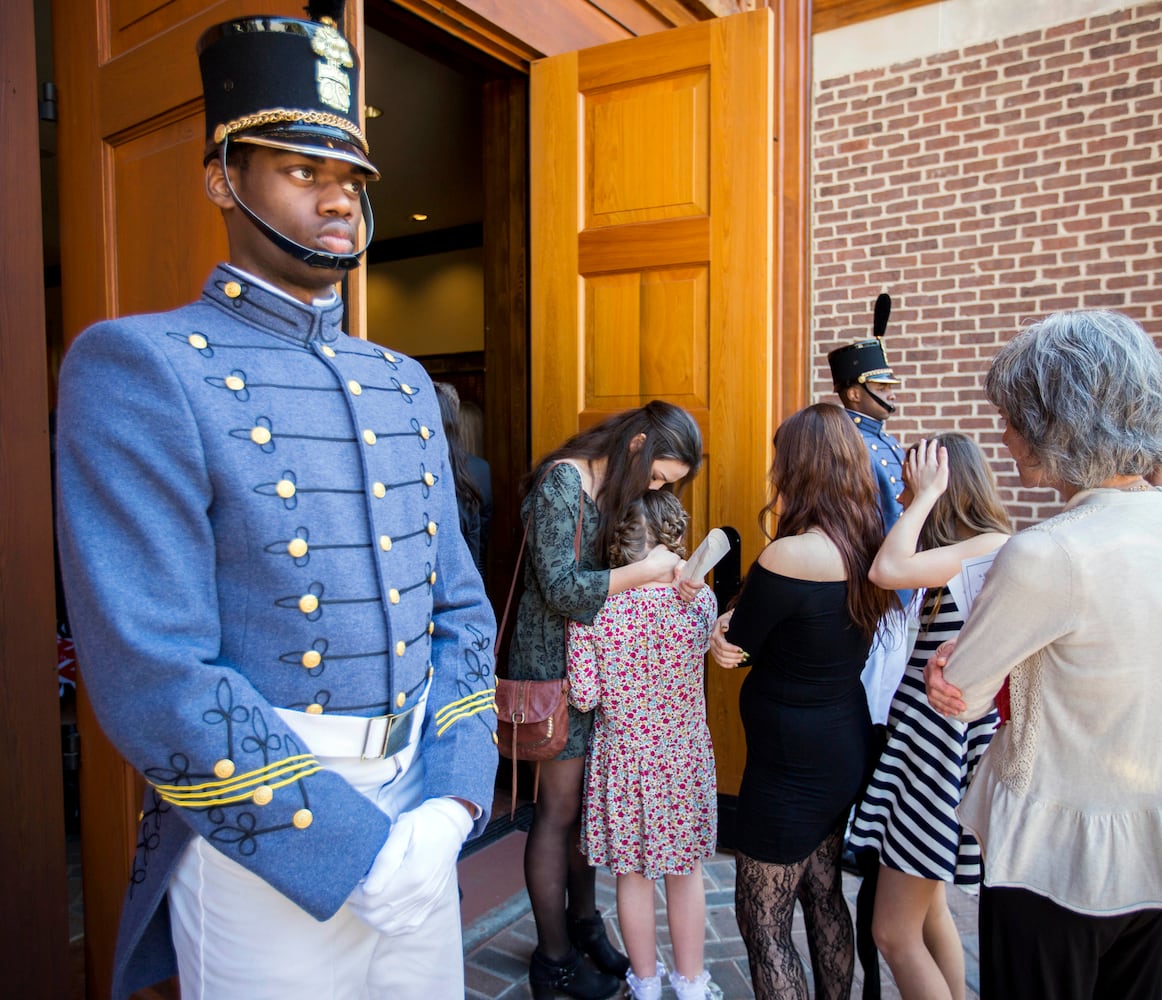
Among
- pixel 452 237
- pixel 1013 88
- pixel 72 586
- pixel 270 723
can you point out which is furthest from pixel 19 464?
pixel 452 237

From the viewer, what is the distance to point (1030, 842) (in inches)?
55.1

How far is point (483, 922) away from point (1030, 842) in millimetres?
2043

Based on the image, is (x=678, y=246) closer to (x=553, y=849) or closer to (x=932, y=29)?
(x=553, y=849)

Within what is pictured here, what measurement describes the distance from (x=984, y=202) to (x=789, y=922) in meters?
4.46

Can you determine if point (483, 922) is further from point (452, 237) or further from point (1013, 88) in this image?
point (452, 237)

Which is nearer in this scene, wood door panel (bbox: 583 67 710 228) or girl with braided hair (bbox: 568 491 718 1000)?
girl with braided hair (bbox: 568 491 718 1000)

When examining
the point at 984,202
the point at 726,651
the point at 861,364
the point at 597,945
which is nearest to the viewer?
the point at 726,651

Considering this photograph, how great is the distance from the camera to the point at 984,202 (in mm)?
5062

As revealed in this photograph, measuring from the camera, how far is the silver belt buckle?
1.24 metres

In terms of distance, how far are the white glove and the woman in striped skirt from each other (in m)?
1.19

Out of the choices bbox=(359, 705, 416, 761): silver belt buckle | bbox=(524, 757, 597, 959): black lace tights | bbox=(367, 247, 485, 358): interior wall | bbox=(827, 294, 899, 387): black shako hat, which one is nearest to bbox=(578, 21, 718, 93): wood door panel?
bbox=(827, 294, 899, 387): black shako hat

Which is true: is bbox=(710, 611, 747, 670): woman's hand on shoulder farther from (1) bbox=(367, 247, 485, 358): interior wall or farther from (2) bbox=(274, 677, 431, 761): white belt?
(1) bbox=(367, 247, 485, 358): interior wall

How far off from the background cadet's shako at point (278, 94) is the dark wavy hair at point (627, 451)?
1.20 metres

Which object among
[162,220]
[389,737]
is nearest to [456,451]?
[162,220]
